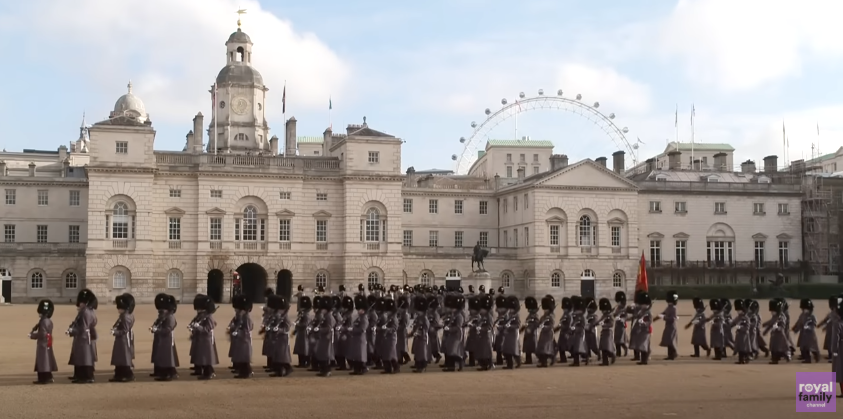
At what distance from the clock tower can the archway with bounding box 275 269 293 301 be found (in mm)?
16216

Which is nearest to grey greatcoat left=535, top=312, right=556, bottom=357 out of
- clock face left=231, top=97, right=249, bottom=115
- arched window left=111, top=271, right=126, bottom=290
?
arched window left=111, top=271, right=126, bottom=290

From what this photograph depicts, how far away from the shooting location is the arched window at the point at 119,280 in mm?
58062

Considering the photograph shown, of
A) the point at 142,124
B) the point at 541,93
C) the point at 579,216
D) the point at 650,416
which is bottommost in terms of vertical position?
the point at 650,416

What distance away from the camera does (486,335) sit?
22.0m

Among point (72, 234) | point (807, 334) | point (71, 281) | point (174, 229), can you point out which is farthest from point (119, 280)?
point (807, 334)

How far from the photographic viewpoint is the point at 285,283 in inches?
2457

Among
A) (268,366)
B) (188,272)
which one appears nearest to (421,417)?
(268,366)

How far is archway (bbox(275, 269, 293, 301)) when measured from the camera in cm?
6138

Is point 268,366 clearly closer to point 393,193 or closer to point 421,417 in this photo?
point 421,417

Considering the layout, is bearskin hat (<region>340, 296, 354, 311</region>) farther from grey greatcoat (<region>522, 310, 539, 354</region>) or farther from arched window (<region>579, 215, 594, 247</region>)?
arched window (<region>579, 215, 594, 247</region>)

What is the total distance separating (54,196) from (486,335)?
48022 mm

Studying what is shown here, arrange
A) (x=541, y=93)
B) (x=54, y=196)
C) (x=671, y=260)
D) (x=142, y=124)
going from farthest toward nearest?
(x=541, y=93) < (x=671, y=260) < (x=54, y=196) < (x=142, y=124)

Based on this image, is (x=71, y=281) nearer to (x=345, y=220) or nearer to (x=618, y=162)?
(x=345, y=220)

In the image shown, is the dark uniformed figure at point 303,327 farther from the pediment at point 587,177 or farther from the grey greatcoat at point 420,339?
the pediment at point 587,177
